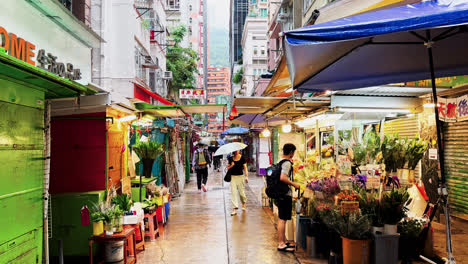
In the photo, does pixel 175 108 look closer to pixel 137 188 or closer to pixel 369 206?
pixel 137 188

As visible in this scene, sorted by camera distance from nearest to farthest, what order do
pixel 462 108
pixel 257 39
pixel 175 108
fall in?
1. pixel 462 108
2. pixel 175 108
3. pixel 257 39

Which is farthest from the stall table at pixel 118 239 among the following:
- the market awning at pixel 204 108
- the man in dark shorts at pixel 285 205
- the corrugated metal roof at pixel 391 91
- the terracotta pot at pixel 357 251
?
the corrugated metal roof at pixel 391 91

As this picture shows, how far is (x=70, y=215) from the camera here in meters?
6.31

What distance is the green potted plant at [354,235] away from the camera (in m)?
5.13

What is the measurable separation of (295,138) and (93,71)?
8654 millimetres

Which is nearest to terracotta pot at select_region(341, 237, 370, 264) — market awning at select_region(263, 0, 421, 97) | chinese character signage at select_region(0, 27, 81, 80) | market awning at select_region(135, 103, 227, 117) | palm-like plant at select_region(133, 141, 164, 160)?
market awning at select_region(263, 0, 421, 97)

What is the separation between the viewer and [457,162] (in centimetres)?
847

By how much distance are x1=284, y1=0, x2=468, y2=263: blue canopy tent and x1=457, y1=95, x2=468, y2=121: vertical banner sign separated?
3351mm

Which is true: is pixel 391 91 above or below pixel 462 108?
above

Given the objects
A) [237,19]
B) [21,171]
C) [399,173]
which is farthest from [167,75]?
[237,19]

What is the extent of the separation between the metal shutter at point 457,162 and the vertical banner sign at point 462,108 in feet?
1.67

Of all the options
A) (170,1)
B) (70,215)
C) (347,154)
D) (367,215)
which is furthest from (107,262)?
(170,1)

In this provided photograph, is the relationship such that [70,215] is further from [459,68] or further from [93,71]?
[93,71]

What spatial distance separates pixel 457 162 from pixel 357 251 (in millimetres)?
4990
